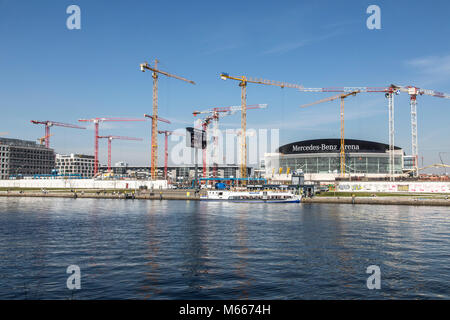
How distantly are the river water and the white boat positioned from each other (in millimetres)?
62538

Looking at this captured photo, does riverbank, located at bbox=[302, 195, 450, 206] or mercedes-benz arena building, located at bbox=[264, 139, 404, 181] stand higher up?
mercedes-benz arena building, located at bbox=[264, 139, 404, 181]

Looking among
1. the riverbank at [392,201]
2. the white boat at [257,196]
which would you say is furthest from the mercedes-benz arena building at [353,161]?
the riverbank at [392,201]

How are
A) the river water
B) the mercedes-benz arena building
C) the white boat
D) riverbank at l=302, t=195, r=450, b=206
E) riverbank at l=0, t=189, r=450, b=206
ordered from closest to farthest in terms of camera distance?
the river water
riverbank at l=302, t=195, r=450, b=206
riverbank at l=0, t=189, r=450, b=206
the white boat
the mercedes-benz arena building

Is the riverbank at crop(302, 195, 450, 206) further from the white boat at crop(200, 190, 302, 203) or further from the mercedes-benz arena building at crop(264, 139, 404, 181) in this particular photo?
the mercedes-benz arena building at crop(264, 139, 404, 181)

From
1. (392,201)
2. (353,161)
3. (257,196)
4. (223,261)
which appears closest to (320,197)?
(257,196)

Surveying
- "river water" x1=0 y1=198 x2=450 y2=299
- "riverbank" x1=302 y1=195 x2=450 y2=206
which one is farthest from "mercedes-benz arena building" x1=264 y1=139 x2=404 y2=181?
"river water" x1=0 y1=198 x2=450 y2=299

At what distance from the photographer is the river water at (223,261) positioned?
78.1 feet

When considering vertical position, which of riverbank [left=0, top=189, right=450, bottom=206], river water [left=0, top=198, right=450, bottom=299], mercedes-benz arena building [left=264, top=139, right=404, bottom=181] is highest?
mercedes-benz arena building [left=264, top=139, right=404, bottom=181]

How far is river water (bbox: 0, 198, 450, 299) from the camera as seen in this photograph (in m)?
23.8

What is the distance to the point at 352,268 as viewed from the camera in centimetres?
2989

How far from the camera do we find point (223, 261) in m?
32.3

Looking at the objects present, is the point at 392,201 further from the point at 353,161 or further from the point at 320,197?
the point at 353,161

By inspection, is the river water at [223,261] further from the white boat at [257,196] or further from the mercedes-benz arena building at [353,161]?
the mercedes-benz arena building at [353,161]

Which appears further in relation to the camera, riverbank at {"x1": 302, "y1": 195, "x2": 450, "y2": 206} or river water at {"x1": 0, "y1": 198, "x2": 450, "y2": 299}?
riverbank at {"x1": 302, "y1": 195, "x2": 450, "y2": 206}
